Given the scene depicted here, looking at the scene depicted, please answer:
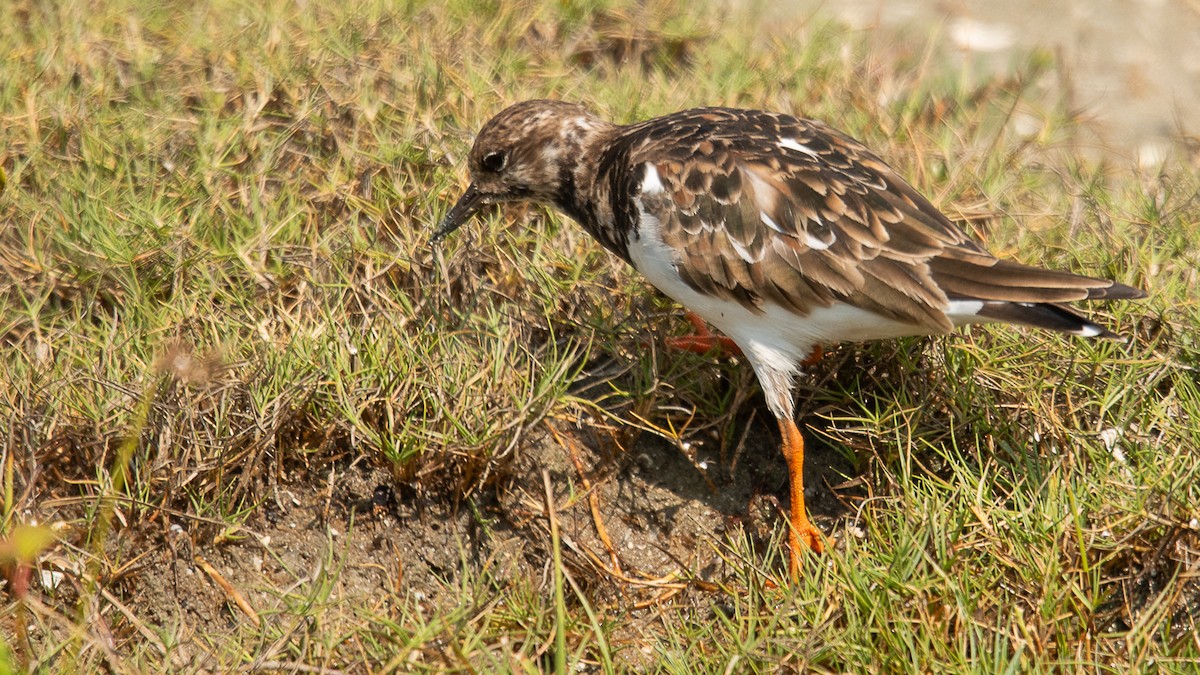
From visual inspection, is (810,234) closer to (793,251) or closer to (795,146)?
(793,251)

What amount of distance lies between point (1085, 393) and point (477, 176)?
2584 millimetres

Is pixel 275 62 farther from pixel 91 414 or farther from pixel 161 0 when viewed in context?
pixel 91 414

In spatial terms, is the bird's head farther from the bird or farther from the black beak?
the bird

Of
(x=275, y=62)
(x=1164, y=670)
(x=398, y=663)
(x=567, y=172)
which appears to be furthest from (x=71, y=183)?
(x=1164, y=670)

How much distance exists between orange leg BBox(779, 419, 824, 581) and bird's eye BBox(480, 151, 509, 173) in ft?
5.24

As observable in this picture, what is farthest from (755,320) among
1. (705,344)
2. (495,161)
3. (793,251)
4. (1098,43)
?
(1098,43)

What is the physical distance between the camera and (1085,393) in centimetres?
458

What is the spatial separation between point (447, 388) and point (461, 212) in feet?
2.98

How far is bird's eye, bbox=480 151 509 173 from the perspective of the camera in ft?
16.4

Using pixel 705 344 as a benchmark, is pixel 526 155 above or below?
above

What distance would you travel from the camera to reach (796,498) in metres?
4.46

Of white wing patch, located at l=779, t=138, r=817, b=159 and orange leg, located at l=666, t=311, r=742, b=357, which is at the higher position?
white wing patch, located at l=779, t=138, r=817, b=159

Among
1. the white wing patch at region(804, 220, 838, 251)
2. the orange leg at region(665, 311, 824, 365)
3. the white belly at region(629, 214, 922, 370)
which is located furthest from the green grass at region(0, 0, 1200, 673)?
the white wing patch at region(804, 220, 838, 251)

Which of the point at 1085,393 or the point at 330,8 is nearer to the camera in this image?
the point at 1085,393
